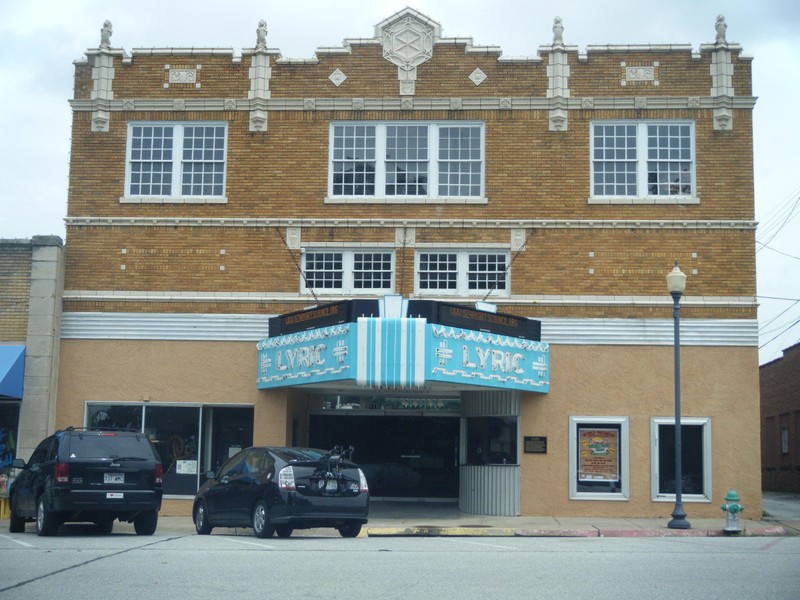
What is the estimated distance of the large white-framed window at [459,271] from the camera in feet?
81.5

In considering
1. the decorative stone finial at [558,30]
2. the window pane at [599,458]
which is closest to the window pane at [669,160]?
the decorative stone finial at [558,30]

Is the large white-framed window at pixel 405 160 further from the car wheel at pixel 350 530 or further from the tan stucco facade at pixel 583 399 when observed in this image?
the car wheel at pixel 350 530

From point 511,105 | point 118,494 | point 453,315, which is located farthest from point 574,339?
point 118,494

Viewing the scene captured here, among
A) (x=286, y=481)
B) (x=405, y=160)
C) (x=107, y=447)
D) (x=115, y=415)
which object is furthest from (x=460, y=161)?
(x=107, y=447)

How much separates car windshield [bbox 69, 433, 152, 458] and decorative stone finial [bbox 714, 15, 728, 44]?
15.5 metres

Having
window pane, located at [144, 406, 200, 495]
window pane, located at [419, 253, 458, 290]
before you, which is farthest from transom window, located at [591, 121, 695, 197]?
window pane, located at [144, 406, 200, 495]

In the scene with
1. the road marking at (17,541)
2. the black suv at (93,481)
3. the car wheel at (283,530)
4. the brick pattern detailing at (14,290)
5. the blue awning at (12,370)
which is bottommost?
the road marking at (17,541)

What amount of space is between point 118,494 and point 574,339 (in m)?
10.8

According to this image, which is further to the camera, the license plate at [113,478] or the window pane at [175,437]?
the window pane at [175,437]

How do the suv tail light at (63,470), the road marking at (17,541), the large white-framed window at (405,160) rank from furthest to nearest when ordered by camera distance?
the large white-framed window at (405,160), the suv tail light at (63,470), the road marking at (17,541)

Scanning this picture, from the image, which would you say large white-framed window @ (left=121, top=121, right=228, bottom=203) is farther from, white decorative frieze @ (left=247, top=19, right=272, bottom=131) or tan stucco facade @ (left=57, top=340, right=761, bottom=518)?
tan stucco facade @ (left=57, top=340, right=761, bottom=518)

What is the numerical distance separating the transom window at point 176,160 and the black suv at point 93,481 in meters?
8.29

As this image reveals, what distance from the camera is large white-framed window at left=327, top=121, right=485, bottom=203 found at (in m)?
25.2

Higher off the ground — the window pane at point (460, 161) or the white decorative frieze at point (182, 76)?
the white decorative frieze at point (182, 76)
